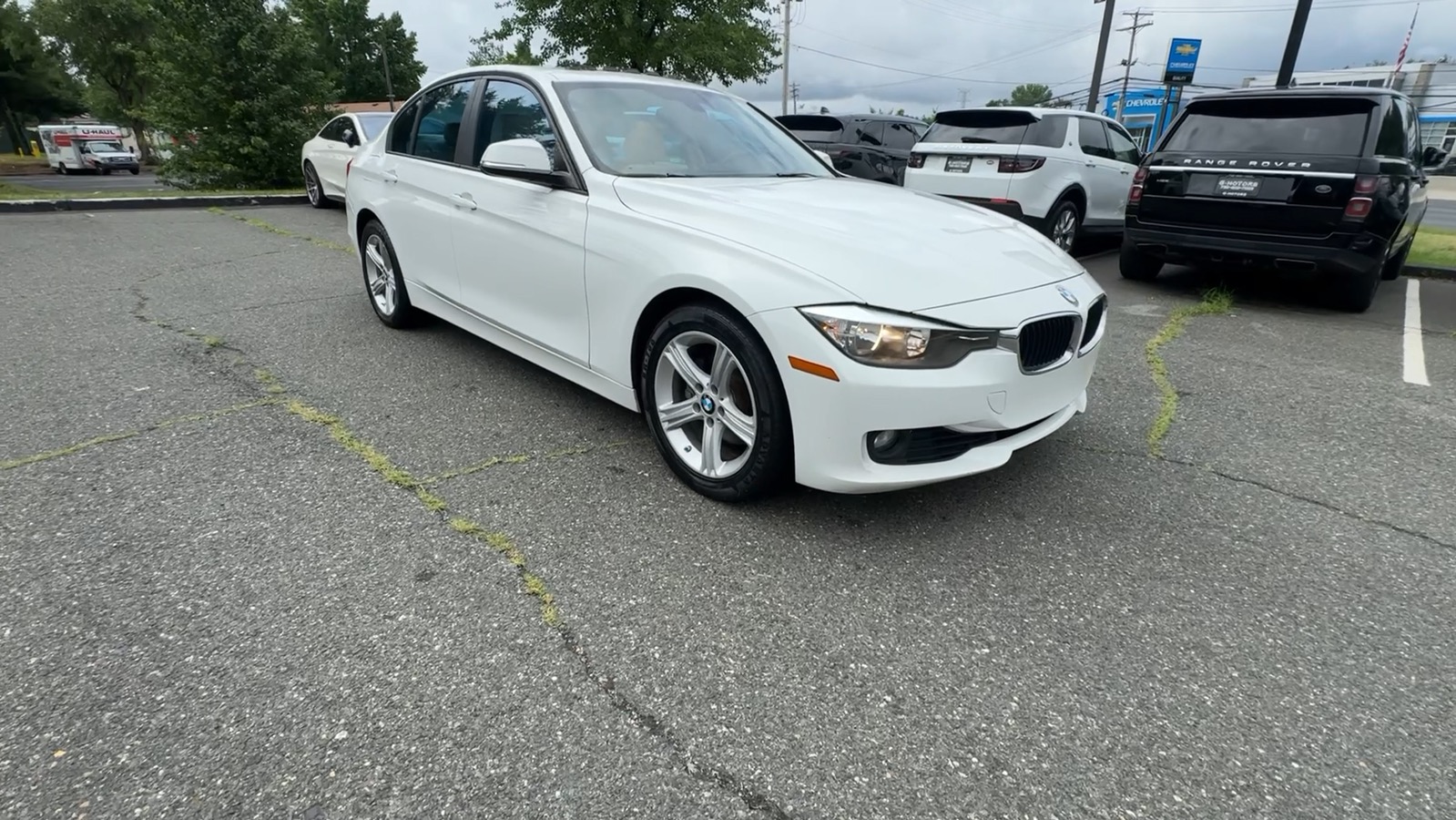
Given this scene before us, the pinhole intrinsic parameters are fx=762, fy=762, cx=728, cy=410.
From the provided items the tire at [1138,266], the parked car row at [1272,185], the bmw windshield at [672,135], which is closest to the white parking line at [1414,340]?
the parked car row at [1272,185]

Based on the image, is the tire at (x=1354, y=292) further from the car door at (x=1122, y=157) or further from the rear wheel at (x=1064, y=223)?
the car door at (x=1122, y=157)

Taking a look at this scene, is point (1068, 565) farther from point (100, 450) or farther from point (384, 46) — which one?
point (384, 46)

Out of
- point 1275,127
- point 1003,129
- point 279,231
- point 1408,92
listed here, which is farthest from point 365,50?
point 1408,92

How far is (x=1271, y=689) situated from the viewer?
207 centimetres

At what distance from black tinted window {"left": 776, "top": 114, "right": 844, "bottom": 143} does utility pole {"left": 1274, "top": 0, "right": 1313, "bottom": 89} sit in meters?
5.64

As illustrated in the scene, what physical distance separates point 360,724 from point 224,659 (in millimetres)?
505

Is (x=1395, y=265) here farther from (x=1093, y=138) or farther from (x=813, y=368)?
(x=813, y=368)

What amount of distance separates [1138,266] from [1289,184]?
5.50 ft

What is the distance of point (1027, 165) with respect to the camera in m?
7.71

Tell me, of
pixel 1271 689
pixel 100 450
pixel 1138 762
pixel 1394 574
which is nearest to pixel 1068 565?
pixel 1271 689

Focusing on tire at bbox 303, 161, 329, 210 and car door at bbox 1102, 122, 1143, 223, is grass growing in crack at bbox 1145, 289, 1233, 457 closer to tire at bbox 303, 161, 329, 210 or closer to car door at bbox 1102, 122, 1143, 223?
car door at bbox 1102, 122, 1143, 223

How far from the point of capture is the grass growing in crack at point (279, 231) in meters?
8.13

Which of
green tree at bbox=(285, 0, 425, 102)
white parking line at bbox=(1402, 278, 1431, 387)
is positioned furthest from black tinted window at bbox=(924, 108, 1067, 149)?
green tree at bbox=(285, 0, 425, 102)

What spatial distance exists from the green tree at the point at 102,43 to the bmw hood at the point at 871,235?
4798 cm
